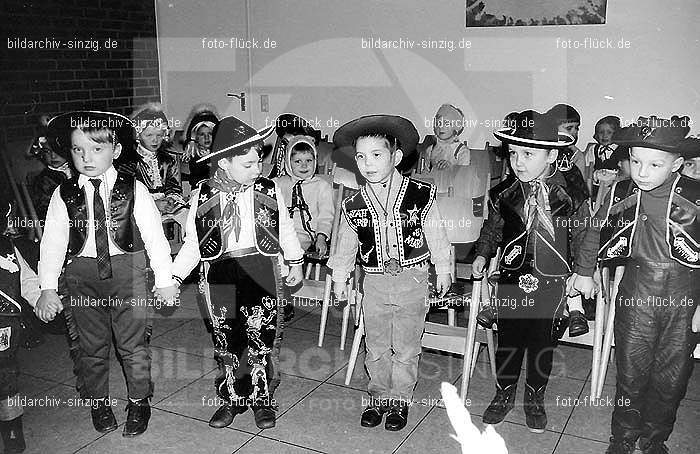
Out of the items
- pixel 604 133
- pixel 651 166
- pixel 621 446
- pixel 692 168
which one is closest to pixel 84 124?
pixel 651 166

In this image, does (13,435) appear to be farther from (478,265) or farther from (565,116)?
(565,116)

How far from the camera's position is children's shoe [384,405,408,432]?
3.00m

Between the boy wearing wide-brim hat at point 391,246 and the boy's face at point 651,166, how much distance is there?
82 cm

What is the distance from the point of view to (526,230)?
9.35 ft

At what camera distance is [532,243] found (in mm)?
2850

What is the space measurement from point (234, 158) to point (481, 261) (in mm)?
1115

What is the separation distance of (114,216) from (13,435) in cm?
98

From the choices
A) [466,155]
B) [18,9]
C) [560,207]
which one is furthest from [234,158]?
[18,9]

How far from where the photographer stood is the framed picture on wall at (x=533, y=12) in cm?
522

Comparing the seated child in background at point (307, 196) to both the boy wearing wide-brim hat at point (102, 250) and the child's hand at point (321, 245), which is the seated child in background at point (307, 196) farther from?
the boy wearing wide-brim hat at point (102, 250)

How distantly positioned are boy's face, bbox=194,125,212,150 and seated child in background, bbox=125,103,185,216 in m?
0.20

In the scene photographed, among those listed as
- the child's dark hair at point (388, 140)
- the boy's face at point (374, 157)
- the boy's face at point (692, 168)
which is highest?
the child's dark hair at point (388, 140)

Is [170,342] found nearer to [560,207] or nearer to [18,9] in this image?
[560,207]

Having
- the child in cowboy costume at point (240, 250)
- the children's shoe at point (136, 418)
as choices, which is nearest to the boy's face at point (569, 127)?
the child in cowboy costume at point (240, 250)
